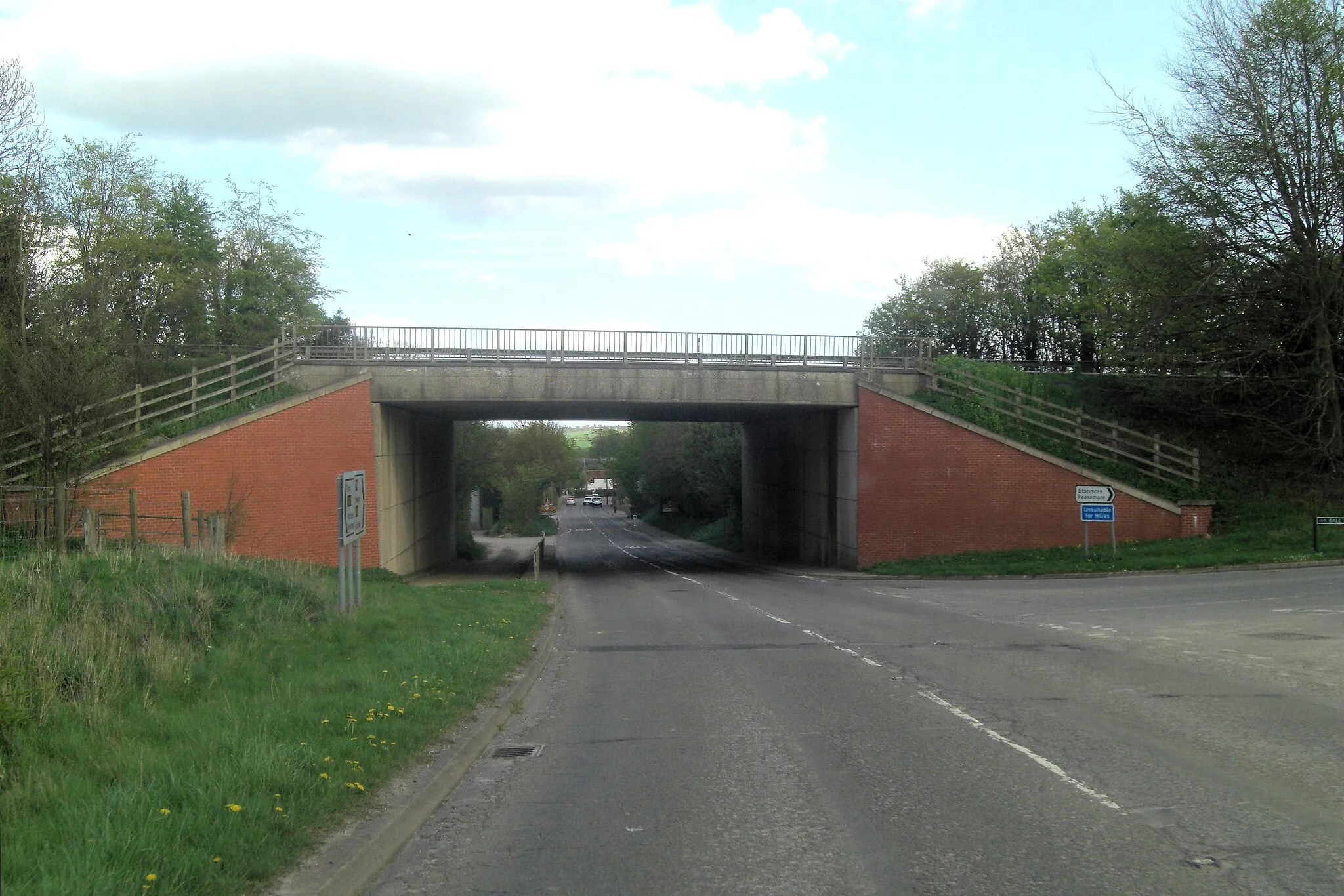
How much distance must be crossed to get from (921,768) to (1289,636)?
8.82 metres

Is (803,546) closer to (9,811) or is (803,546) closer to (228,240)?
(228,240)

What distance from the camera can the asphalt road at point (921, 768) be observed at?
5.25 m

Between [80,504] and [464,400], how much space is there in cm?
996

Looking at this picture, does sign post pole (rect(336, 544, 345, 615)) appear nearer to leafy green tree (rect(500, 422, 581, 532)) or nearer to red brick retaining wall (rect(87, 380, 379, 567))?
red brick retaining wall (rect(87, 380, 379, 567))

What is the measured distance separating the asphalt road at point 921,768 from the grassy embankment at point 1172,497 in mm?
10681

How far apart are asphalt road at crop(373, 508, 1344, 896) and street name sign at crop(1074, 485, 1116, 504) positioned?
11.1m

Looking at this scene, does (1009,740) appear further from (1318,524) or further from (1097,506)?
(1318,524)

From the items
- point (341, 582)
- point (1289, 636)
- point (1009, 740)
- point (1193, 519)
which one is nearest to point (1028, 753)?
point (1009, 740)

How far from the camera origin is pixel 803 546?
37.0 metres

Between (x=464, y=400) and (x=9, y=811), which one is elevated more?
(x=464, y=400)

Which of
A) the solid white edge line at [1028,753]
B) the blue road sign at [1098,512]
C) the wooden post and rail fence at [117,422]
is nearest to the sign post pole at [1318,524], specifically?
the blue road sign at [1098,512]

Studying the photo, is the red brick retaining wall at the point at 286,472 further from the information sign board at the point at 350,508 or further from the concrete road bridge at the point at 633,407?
the information sign board at the point at 350,508

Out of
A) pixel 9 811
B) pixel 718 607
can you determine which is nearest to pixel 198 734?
pixel 9 811

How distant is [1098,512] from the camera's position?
85.2 ft
